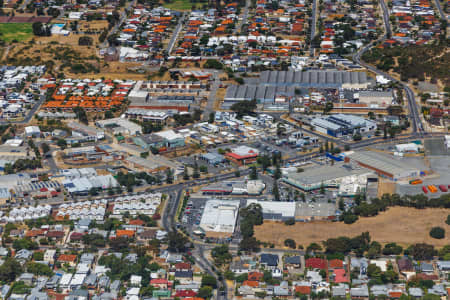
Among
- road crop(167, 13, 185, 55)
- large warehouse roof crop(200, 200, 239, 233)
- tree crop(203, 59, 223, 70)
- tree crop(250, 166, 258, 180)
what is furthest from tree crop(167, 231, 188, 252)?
road crop(167, 13, 185, 55)

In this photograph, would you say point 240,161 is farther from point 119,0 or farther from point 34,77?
point 119,0

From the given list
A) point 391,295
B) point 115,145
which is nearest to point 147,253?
point 391,295

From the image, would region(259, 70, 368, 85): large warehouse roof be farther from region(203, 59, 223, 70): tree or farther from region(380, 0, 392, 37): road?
region(380, 0, 392, 37): road

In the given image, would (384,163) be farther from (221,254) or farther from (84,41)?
(84,41)

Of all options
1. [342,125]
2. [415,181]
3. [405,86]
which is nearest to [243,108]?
[342,125]

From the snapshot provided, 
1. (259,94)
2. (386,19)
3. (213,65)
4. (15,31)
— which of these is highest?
(259,94)

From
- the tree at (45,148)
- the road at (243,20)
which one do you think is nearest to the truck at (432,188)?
the tree at (45,148)
